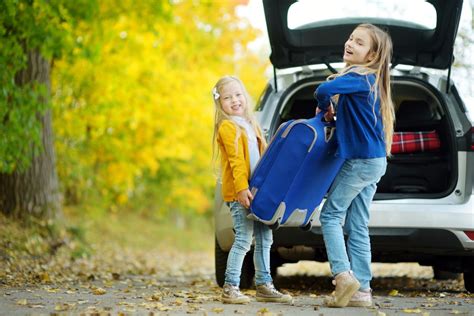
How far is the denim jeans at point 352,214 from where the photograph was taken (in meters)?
5.05

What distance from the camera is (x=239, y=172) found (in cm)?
509

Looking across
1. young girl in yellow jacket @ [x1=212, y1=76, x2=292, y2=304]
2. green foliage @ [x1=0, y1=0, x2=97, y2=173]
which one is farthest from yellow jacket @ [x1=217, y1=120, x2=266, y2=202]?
green foliage @ [x1=0, y1=0, x2=97, y2=173]

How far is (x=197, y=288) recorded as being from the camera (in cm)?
662

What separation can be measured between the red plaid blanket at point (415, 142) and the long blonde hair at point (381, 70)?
4.92 feet

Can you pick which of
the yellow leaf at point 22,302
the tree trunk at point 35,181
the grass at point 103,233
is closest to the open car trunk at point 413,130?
the yellow leaf at point 22,302

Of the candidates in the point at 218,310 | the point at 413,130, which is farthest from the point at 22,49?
the point at 218,310

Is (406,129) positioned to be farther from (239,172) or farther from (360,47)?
(239,172)

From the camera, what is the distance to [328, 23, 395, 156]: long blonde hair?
5.01 meters

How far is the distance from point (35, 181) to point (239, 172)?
5.72 m

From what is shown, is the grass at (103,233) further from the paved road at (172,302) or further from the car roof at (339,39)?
the car roof at (339,39)

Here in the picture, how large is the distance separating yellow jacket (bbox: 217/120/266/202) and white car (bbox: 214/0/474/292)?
0.74 meters

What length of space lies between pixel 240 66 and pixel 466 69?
27.6 feet

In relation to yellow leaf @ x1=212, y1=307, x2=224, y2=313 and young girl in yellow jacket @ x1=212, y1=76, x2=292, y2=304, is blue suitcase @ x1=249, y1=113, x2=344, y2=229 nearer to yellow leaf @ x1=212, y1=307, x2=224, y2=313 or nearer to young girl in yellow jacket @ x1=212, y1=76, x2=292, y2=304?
young girl in yellow jacket @ x1=212, y1=76, x2=292, y2=304

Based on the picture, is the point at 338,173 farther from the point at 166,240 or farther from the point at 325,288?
the point at 166,240
